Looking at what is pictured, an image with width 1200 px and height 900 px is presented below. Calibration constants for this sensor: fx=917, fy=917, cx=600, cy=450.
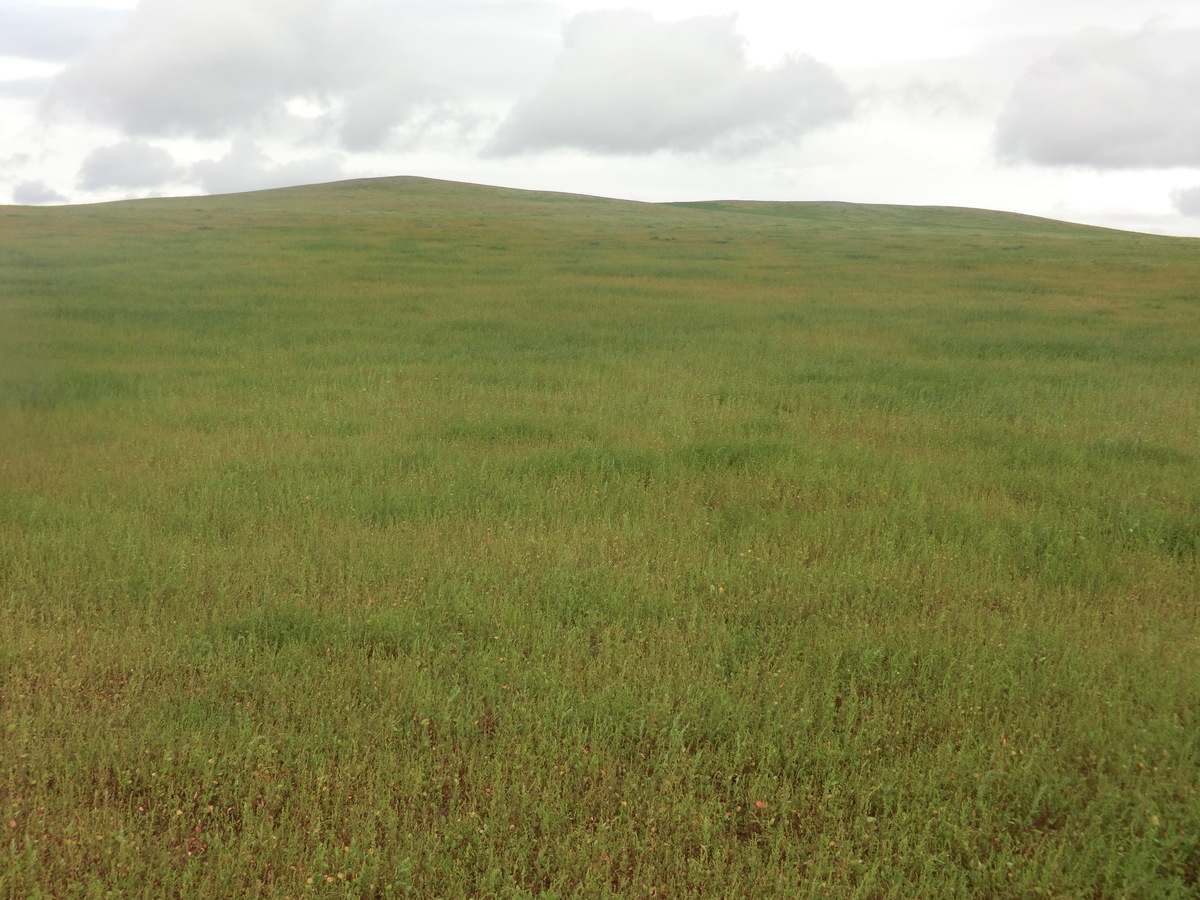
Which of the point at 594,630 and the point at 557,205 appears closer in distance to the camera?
the point at 594,630

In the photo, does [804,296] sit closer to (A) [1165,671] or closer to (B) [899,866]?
(A) [1165,671]

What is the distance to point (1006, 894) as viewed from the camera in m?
3.53

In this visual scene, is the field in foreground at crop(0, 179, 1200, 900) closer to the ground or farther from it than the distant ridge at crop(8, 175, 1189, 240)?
closer to the ground

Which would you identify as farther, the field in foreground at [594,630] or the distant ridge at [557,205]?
the distant ridge at [557,205]

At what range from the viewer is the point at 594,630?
5.43 meters

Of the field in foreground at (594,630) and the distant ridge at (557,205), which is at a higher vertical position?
the distant ridge at (557,205)

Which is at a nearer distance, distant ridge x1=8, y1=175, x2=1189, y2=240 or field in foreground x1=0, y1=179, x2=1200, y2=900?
field in foreground x1=0, y1=179, x2=1200, y2=900

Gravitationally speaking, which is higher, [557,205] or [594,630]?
[557,205]

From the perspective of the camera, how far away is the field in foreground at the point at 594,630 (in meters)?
3.69

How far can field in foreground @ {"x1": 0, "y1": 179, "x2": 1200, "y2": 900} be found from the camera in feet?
12.1

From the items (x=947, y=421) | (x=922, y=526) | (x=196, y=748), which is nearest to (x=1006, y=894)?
(x=196, y=748)

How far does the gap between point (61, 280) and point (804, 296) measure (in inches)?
741

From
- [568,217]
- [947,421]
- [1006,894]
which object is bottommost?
[1006,894]

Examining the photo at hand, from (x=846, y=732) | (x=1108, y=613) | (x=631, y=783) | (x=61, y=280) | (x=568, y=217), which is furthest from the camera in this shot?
(x=568, y=217)
